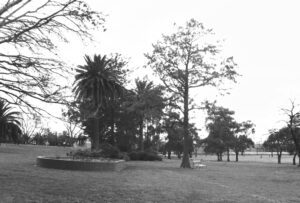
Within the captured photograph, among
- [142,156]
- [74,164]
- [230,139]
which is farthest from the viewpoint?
[230,139]

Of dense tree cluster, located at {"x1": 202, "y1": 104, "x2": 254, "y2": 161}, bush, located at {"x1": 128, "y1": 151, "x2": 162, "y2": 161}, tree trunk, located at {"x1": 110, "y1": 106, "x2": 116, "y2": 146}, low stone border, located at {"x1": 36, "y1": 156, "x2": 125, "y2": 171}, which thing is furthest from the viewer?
dense tree cluster, located at {"x1": 202, "y1": 104, "x2": 254, "y2": 161}

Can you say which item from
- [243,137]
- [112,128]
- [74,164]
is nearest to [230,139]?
[243,137]

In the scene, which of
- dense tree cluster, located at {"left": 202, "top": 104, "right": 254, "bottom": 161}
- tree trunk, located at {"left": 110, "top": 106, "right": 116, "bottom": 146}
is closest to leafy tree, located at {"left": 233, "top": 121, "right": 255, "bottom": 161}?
dense tree cluster, located at {"left": 202, "top": 104, "right": 254, "bottom": 161}

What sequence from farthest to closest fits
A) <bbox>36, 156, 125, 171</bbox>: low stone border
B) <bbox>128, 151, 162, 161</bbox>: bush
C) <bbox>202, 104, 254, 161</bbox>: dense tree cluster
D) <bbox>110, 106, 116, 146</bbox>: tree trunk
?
1. <bbox>202, 104, 254, 161</bbox>: dense tree cluster
2. <bbox>110, 106, 116, 146</bbox>: tree trunk
3. <bbox>128, 151, 162, 161</bbox>: bush
4. <bbox>36, 156, 125, 171</bbox>: low stone border

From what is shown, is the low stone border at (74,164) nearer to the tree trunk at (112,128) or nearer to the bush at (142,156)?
the bush at (142,156)

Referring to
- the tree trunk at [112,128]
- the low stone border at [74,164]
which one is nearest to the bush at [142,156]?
the tree trunk at [112,128]

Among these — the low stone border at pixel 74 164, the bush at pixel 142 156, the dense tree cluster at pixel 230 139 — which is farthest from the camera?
the dense tree cluster at pixel 230 139

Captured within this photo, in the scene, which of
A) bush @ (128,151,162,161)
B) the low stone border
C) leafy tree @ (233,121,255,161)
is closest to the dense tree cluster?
leafy tree @ (233,121,255,161)

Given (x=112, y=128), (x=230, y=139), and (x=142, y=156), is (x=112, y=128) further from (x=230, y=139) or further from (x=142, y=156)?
(x=230, y=139)

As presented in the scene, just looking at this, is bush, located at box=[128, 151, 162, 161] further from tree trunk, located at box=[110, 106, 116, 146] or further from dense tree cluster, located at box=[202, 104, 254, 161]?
dense tree cluster, located at box=[202, 104, 254, 161]

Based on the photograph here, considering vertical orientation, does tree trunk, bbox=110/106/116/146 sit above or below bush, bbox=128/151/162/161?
above

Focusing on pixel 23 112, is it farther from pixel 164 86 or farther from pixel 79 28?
pixel 164 86

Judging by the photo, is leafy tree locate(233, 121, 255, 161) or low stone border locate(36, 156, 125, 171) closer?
low stone border locate(36, 156, 125, 171)

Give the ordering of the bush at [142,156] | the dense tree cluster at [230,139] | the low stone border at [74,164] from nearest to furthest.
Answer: the low stone border at [74,164]
the bush at [142,156]
the dense tree cluster at [230,139]
